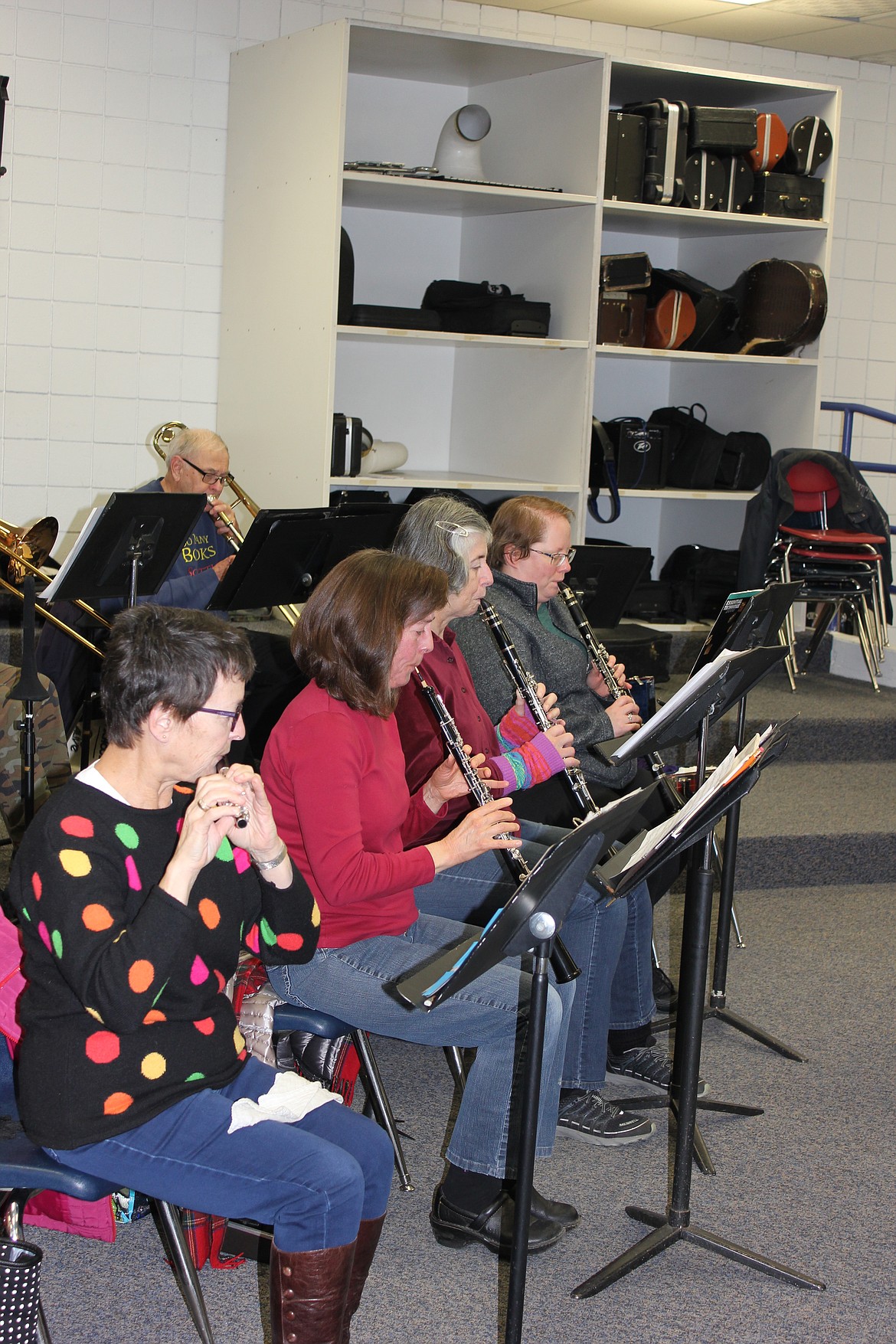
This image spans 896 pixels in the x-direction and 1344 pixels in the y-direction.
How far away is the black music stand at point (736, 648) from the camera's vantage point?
282 centimetres

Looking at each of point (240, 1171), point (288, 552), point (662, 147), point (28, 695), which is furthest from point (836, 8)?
point (240, 1171)

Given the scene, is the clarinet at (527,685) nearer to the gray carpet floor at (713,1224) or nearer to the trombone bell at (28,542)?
the gray carpet floor at (713,1224)

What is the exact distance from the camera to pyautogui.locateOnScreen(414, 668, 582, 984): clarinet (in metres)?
2.36

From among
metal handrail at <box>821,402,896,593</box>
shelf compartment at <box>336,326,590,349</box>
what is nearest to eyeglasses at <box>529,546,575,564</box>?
shelf compartment at <box>336,326,590,349</box>

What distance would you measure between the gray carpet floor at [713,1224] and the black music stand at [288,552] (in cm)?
117

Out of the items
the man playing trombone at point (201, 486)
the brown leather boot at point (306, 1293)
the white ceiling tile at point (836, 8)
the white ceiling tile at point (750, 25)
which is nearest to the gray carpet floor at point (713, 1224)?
the brown leather boot at point (306, 1293)

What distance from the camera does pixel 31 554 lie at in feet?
11.5

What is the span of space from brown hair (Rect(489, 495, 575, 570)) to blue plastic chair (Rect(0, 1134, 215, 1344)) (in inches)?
71.3

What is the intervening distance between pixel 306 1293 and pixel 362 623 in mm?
1000

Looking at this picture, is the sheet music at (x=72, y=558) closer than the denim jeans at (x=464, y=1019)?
No

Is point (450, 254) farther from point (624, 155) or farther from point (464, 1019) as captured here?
point (464, 1019)

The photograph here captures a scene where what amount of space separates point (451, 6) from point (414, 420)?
168 centimetres

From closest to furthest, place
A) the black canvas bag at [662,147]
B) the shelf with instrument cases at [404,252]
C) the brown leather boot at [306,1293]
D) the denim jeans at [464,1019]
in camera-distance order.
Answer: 1. the brown leather boot at [306,1293]
2. the denim jeans at [464,1019]
3. the shelf with instrument cases at [404,252]
4. the black canvas bag at [662,147]

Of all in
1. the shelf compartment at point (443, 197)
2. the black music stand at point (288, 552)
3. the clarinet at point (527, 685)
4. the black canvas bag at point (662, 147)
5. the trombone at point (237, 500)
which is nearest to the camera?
the clarinet at point (527, 685)
